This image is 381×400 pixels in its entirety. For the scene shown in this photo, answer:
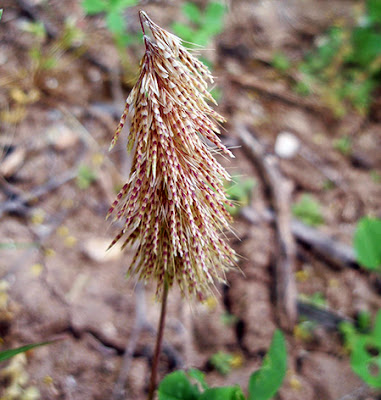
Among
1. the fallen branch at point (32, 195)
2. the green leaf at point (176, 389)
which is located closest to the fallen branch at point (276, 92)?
the fallen branch at point (32, 195)

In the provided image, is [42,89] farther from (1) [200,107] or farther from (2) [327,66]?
(2) [327,66]

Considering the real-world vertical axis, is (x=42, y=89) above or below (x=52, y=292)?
above

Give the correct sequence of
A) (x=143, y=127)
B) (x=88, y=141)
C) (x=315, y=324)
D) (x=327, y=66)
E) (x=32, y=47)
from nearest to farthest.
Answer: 1. (x=143, y=127)
2. (x=315, y=324)
3. (x=88, y=141)
4. (x=32, y=47)
5. (x=327, y=66)

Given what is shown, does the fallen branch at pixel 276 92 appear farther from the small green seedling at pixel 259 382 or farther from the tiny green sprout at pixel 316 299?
the small green seedling at pixel 259 382

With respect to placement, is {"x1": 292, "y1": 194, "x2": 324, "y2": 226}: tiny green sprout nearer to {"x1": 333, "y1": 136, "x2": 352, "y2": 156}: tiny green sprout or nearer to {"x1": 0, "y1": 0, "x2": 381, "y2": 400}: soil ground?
{"x1": 0, "y1": 0, "x2": 381, "y2": 400}: soil ground

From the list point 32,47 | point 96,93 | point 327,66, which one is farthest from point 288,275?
point 32,47
